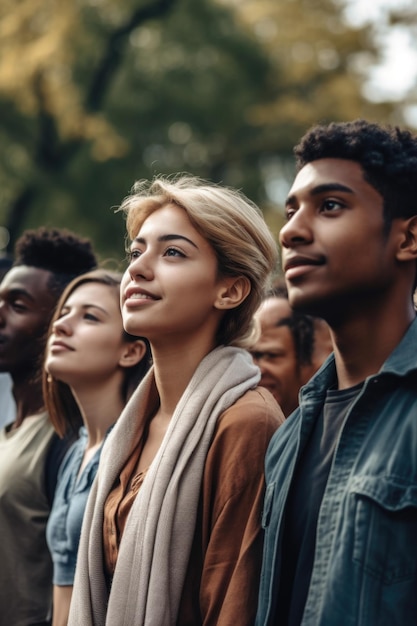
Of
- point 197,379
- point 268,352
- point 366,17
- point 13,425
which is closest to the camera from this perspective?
point 197,379

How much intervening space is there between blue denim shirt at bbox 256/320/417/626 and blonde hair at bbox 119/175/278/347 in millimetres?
939

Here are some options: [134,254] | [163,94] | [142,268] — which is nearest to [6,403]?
[134,254]

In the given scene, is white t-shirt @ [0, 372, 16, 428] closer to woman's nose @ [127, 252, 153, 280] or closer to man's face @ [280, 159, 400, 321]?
woman's nose @ [127, 252, 153, 280]

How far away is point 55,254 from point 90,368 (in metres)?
1.18

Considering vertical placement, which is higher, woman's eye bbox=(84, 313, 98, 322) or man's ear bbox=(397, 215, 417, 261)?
woman's eye bbox=(84, 313, 98, 322)

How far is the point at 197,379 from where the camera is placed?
10.7 ft

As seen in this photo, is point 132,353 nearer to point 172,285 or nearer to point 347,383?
point 172,285

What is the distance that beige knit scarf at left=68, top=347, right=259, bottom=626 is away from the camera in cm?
298

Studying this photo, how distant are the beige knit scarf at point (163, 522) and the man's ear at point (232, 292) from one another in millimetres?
158

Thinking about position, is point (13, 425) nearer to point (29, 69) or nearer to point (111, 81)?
point (29, 69)

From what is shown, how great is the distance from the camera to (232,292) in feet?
11.2

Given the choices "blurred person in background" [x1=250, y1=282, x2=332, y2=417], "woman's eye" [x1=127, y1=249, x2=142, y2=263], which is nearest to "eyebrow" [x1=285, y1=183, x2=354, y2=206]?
"woman's eye" [x1=127, y1=249, x2=142, y2=263]

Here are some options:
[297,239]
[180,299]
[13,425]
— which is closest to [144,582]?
[180,299]

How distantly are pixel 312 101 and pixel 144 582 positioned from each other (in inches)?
662
